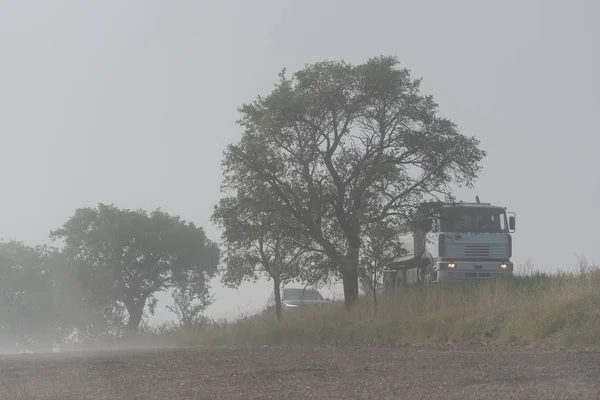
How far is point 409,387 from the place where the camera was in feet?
35.2

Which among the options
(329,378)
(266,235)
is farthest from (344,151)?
(329,378)

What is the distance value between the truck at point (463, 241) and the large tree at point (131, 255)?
108 feet

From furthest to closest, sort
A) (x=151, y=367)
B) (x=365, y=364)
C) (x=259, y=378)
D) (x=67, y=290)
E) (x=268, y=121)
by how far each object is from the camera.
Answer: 1. (x=67, y=290)
2. (x=268, y=121)
3. (x=151, y=367)
4. (x=365, y=364)
5. (x=259, y=378)

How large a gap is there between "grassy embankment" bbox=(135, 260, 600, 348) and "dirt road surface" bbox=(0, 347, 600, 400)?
11.4ft

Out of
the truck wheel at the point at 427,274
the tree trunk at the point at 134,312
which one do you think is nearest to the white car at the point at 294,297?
the truck wheel at the point at 427,274

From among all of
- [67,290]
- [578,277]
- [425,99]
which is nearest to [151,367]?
[578,277]

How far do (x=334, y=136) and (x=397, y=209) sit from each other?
11.7 ft

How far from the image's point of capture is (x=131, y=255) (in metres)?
64.0

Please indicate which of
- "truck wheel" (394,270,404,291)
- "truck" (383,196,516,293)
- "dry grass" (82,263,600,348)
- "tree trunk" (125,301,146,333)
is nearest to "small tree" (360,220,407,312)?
"dry grass" (82,263,600,348)

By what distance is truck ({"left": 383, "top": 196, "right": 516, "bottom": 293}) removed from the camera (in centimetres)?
3244

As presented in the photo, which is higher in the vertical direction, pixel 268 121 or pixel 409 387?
pixel 268 121

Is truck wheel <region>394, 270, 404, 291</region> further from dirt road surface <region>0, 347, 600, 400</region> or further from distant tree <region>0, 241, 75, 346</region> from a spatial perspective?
distant tree <region>0, 241, 75, 346</region>

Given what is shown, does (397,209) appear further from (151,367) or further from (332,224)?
(151,367)

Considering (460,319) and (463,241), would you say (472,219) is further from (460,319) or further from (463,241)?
(460,319)
